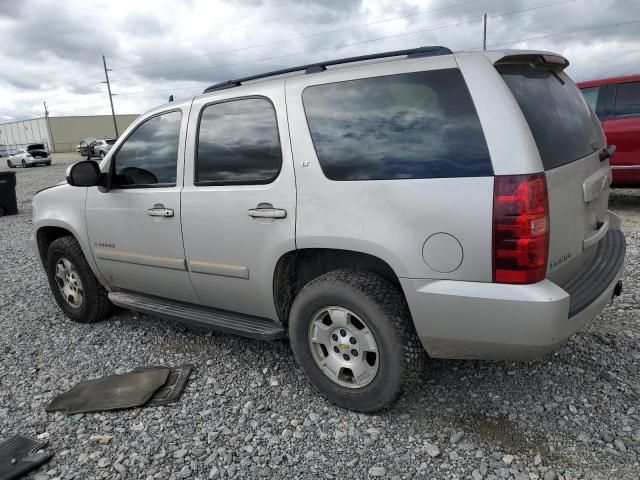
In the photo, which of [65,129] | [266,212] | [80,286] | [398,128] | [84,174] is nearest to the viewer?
[398,128]

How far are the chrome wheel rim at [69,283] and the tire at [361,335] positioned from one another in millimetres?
2464

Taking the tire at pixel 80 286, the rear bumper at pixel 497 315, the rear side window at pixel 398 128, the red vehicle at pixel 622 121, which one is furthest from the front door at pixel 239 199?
the red vehicle at pixel 622 121

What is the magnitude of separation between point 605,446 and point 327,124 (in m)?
2.15

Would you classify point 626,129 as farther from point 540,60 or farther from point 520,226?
point 520,226

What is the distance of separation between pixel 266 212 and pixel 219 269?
0.58m

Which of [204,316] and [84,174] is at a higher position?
[84,174]

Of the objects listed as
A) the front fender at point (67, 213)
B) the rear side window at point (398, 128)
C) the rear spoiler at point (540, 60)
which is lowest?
the front fender at point (67, 213)

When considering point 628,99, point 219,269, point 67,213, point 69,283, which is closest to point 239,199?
point 219,269

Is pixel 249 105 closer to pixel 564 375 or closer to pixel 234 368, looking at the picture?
pixel 234 368

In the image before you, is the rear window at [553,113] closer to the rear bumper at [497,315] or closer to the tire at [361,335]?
the rear bumper at [497,315]

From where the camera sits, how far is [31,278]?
20.6 ft

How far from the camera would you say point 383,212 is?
8.23 feet

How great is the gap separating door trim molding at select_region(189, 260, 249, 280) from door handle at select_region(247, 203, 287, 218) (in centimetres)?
36

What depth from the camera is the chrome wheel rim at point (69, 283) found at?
445 centimetres
